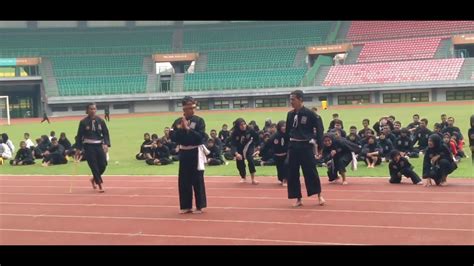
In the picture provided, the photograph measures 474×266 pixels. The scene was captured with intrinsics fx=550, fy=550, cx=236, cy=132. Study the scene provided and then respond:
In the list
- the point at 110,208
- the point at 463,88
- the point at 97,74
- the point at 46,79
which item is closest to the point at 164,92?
the point at 97,74

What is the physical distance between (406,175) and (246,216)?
438 cm

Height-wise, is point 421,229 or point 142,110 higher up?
point 142,110

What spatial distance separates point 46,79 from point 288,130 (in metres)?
51.3

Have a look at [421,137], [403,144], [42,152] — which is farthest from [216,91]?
[403,144]

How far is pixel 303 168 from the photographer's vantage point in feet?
29.7

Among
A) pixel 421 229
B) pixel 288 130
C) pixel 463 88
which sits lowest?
pixel 421 229

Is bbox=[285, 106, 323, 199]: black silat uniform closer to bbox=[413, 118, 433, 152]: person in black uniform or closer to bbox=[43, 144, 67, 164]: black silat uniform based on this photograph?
bbox=[413, 118, 433, 152]: person in black uniform

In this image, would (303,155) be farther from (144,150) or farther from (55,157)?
(55,157)

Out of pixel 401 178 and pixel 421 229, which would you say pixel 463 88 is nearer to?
pixel 401 178

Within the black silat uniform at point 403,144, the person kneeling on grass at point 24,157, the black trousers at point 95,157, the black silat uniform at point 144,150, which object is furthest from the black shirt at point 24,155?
the black silat uniform at point 403,144

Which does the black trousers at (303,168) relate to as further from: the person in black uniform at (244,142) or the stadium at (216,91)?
the person in black uniform at (244,142)

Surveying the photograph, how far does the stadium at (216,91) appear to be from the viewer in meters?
10.4

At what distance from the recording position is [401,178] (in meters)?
11.7

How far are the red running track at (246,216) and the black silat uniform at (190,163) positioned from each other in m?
0.31
